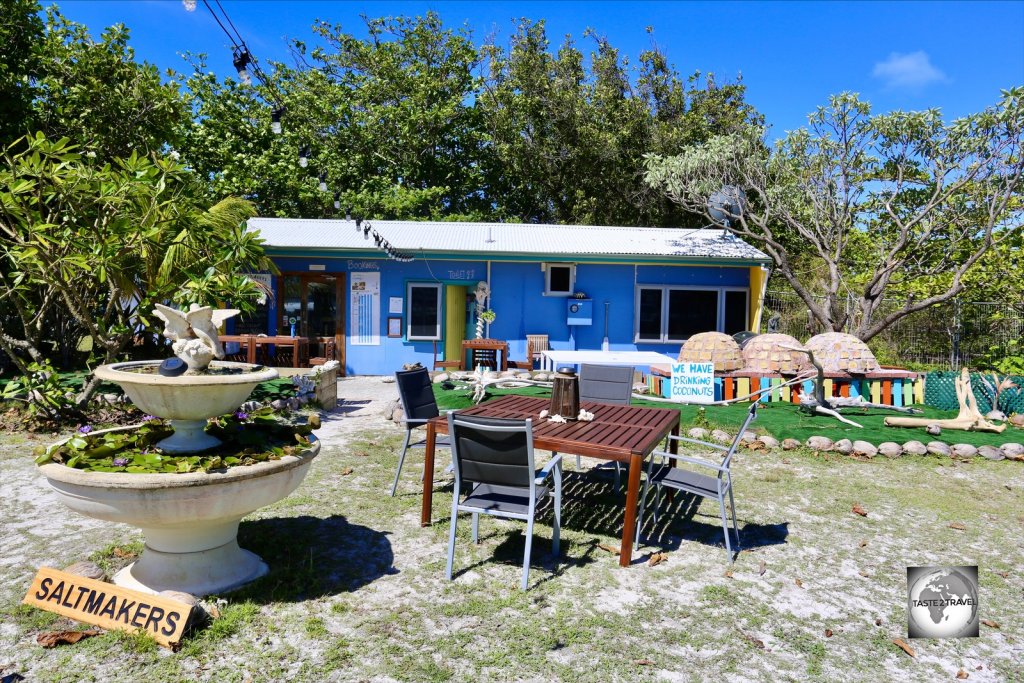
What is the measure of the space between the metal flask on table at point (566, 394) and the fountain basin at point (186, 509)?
185 centimetres

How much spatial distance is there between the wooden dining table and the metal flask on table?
0.11m

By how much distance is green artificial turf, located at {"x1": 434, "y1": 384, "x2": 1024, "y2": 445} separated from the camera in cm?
748

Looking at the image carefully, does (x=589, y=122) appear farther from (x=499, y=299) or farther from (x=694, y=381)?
(x=694, y=381)

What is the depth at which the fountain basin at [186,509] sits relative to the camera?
9.73 ft

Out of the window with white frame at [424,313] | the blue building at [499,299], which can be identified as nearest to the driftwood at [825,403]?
the blue building at [499,299]

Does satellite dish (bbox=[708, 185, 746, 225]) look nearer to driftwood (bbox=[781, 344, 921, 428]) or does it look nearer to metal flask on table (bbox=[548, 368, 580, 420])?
driftwood (bbox=[781, 344, 921, 428])

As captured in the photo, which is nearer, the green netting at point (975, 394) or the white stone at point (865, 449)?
the white stone at point (865, 449)

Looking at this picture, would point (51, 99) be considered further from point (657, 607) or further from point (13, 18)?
point (657, 607)

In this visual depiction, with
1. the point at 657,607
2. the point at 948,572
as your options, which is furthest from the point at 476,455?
the point at 948,572

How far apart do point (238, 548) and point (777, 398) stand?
840cm

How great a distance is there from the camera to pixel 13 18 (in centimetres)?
956

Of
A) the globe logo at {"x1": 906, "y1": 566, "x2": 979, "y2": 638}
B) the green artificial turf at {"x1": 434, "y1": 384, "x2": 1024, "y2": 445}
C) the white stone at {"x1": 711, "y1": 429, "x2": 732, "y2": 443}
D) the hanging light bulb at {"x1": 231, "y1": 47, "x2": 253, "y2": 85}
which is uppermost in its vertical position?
the hanging light bulb at {"x1": 231, "y1": 47, "x2": 253, "y2": 85}

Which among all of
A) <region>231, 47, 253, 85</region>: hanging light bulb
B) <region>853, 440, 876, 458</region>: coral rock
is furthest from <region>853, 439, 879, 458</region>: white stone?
<region>231, 47, 253, 85</region>: hanging light bulb

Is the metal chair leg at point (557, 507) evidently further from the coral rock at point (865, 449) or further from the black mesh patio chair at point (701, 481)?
the coral rock at point (865, 449)
